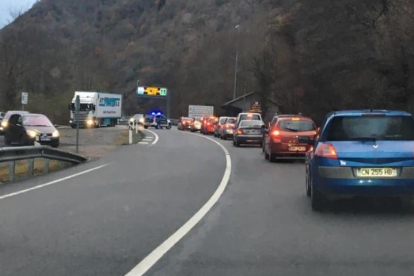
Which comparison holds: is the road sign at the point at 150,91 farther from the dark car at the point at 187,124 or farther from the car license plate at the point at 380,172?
the car license plate at the point at 380,172

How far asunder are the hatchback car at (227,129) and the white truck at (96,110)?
19.0m

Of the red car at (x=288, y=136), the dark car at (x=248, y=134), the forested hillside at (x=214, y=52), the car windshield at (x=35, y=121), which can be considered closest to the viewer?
the red car at (x=288, y=136)

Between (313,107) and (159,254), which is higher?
(313,107)

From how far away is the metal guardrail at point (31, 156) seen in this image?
14.8 metres

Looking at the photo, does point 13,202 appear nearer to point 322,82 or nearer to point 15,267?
point 15,267

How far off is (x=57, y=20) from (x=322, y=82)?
302 feet

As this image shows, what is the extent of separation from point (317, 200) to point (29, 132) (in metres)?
18.9

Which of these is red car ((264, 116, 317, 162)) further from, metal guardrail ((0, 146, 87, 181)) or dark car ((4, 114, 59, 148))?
dark car ((4, 114, 59, 148))

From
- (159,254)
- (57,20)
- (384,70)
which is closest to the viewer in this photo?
(159,254)

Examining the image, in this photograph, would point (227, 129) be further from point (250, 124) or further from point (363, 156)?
point (363, 156)

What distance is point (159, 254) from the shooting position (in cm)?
690

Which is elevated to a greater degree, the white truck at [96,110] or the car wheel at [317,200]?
the white truck at [96,110]

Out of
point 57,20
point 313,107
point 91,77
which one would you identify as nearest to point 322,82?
point 313,107

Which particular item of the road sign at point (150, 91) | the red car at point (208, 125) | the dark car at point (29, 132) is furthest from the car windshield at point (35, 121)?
the road sign at point (150, 91)
